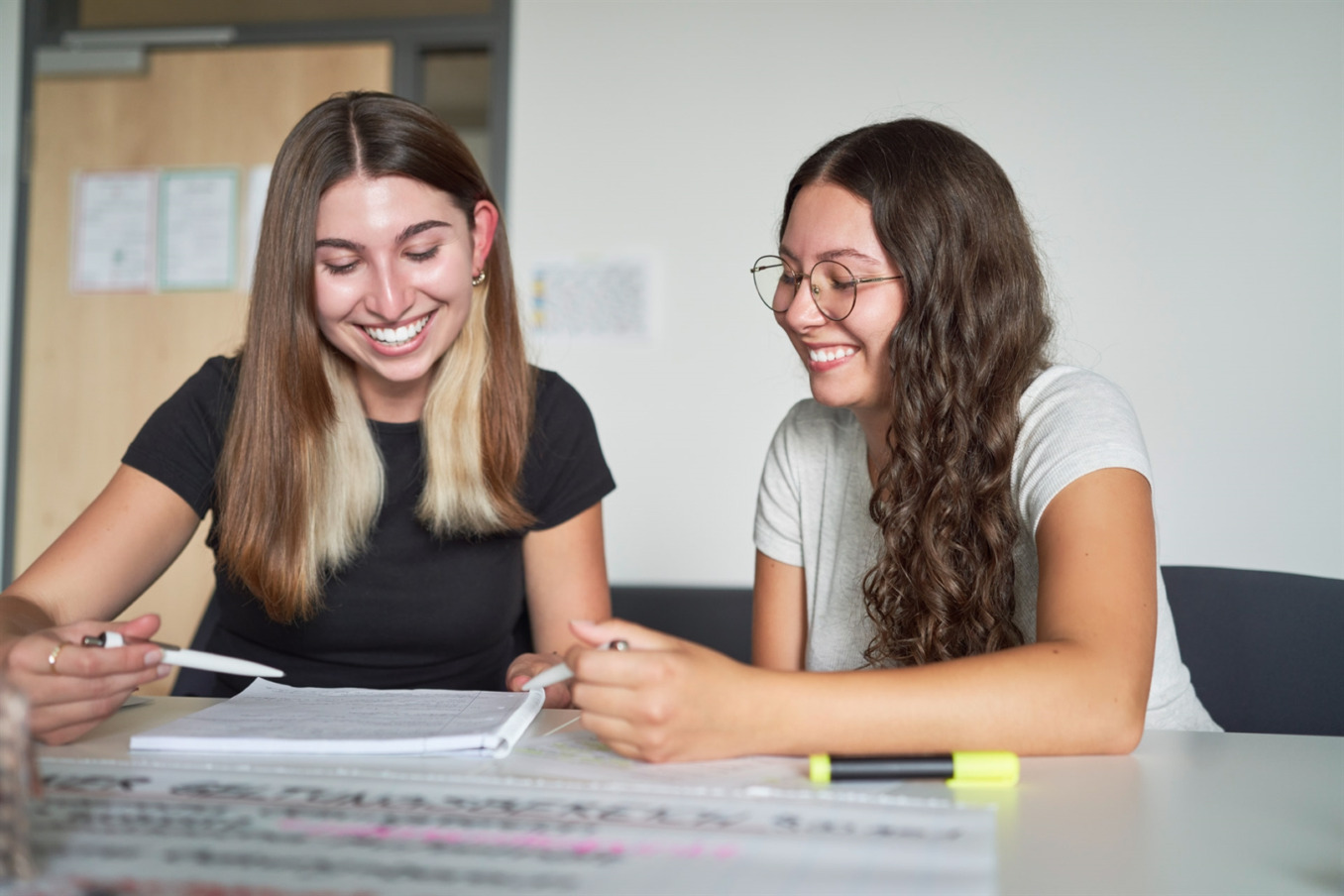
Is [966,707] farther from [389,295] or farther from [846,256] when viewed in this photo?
[389,295]

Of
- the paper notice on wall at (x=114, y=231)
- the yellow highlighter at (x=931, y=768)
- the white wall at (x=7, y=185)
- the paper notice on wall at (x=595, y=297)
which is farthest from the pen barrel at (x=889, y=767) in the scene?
the white wall at (x=7, y=185)

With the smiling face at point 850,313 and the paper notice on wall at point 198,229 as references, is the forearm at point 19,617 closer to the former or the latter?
the smiling face at point 850,313

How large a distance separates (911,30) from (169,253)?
2168 mm

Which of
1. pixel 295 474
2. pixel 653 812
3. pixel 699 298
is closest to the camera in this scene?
pixel 653 812

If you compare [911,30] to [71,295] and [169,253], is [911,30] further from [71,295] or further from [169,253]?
[71,295]

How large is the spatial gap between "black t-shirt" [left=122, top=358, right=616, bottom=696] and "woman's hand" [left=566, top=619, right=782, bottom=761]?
0.65 metres

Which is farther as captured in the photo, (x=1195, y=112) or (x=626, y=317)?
(x=626, y=317)

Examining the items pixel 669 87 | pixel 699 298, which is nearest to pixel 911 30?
pixel 669 87

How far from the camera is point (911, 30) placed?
8.75 feet

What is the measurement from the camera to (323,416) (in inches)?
52.2

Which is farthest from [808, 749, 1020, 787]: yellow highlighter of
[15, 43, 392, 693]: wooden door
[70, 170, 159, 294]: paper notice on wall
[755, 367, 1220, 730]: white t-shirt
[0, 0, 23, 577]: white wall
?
[0, 0, 23, 577]: white wall

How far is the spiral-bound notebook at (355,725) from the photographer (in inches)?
30.0

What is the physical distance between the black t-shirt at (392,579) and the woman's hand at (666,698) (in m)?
0.65

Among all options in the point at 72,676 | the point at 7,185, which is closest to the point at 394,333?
the point at 72,676
